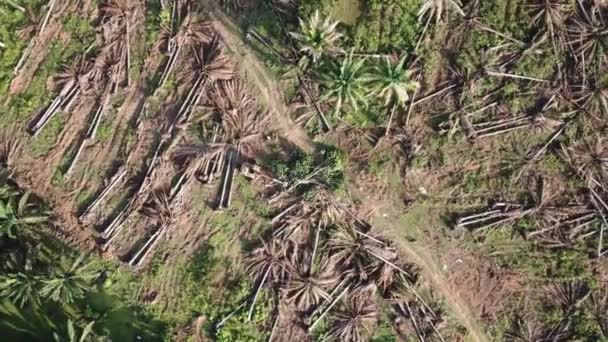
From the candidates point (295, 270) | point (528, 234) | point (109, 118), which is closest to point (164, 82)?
point (109, 118)

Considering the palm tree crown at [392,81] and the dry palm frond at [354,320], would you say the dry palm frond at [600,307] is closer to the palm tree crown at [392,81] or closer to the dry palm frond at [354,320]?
the dry palm frond at [354,320]

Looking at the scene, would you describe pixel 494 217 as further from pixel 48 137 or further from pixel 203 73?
pixel 48 137

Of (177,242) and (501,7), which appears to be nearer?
(501,7)

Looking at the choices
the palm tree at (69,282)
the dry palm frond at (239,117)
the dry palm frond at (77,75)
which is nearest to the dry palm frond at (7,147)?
the dry palm frond at (77,75)

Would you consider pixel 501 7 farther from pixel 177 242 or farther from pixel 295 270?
pixel 177 242

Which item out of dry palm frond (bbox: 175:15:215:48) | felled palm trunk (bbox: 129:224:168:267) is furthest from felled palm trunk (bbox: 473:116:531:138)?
felled palm trunk (bbox: 129:224:168:267)

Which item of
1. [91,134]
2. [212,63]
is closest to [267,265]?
[212,63]
